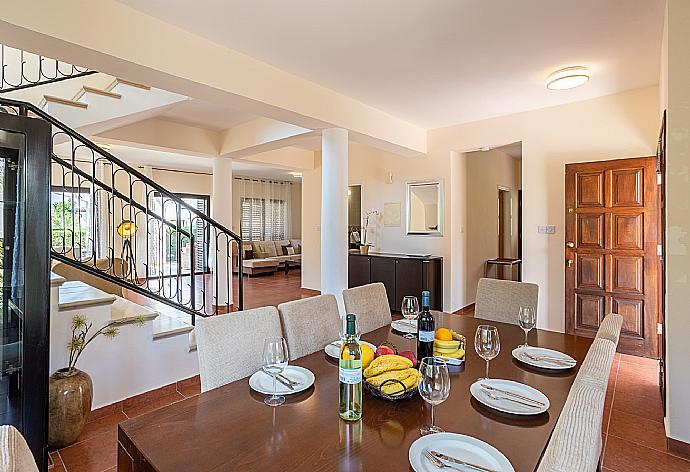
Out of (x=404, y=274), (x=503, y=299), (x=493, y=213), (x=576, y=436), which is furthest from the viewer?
(x=493, y=213)

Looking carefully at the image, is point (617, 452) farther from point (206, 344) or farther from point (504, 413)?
point (206, 344)

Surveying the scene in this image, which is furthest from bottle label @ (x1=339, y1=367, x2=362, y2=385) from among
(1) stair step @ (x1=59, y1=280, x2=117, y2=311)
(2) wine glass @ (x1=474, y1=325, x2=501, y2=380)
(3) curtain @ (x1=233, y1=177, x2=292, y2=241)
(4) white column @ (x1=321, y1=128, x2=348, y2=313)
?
(3) curtain @ (x1=233, y1=177, x2=292, y2=241)

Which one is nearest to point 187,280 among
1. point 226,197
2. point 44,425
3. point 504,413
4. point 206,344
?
point 226,197

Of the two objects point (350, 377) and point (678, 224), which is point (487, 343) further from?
point (678, 224)

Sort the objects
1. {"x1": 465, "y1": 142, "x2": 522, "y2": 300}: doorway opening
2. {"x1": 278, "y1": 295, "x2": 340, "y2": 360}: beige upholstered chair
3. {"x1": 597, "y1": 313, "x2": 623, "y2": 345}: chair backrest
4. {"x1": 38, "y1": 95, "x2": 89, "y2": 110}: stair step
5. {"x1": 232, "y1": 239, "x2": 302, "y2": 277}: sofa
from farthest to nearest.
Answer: {"x1": 232, "y1": 239, "x2": 302, "y2": 277}: sofa → {"x1": 465, "y1": 142, "x2": 522, "y2": 300}: doorway opening → {"x1": 38, "y1": 95, "x2": 89, "y2": 110}: stair step → {"x1": 278, "y1": 295, "x2": 340, "y2": 360}: beige upholstered chair → {"x1": 597, "y1": 313, "x2": 623, "y2": 345}: chair backrest

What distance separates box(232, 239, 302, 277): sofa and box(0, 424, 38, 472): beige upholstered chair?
852 cm

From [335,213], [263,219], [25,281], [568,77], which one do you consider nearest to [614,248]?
[568,77]

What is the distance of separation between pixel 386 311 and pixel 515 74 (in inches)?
101

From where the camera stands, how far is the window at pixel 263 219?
34.8ft

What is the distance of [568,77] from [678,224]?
1.83 metres

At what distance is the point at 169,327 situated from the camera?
3230 mm

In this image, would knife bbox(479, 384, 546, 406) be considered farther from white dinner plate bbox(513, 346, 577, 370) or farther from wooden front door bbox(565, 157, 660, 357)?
wooden front door bbox(565, 157, 660, 357)

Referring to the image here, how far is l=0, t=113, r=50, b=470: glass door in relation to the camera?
1742 mm

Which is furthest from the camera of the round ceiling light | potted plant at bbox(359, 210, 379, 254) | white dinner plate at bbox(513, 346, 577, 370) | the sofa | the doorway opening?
the sofa
